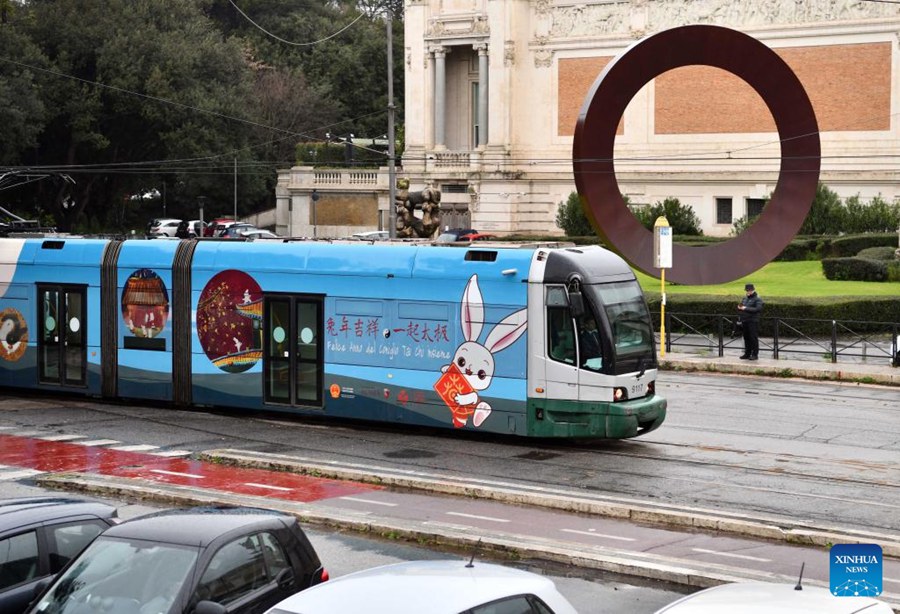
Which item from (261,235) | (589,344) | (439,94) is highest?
(439,94)

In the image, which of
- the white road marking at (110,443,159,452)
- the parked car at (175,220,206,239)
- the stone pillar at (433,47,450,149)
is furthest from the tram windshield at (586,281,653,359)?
the stone pillar at (433,47,450,149)

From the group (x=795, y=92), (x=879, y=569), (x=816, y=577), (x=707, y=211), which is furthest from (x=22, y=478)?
(x=707, y=211)

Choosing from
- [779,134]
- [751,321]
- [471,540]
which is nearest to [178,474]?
[471,540]

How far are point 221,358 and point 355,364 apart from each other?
9.07ft

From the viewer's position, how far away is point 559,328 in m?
19.5

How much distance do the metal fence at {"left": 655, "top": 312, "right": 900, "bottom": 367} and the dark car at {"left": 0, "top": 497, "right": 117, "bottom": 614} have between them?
22.9m

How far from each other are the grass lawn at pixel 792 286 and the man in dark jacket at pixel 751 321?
621 cm

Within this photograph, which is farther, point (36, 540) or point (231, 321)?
point (231, 321)

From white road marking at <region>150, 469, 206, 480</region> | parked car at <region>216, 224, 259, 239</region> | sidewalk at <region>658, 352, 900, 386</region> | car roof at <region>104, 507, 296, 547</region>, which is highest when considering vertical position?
parked car at <region>216, 224, 259, 239</region>

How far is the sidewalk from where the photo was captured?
28.4 metres

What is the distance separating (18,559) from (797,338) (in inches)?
1041

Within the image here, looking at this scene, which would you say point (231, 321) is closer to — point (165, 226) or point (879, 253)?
point (879, 253)

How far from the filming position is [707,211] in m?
66.9

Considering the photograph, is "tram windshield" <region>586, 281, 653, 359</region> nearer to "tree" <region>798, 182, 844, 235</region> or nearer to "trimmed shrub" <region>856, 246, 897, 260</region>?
"trimmed shrub" <region>856, 246, 897, 260</region>
